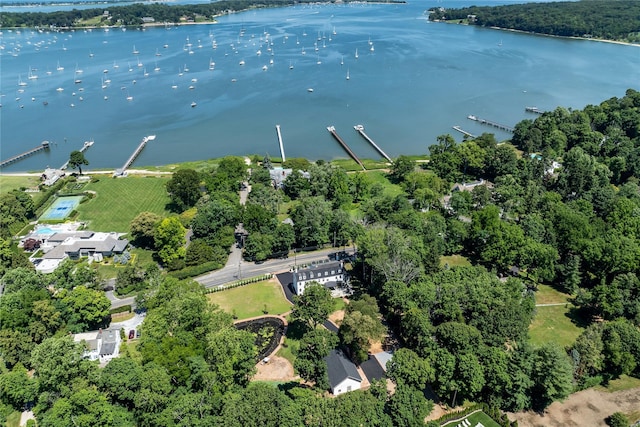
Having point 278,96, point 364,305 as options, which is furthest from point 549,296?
point 278,96

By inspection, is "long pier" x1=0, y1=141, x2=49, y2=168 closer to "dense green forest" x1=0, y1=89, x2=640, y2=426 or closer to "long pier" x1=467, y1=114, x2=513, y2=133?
"dense green forest" x1=0, y1=89, x2=640, y2=426

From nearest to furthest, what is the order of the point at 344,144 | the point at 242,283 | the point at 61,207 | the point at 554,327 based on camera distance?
the point at 554,327
the point at 242,283
the point at 61,207
the point at 344,144

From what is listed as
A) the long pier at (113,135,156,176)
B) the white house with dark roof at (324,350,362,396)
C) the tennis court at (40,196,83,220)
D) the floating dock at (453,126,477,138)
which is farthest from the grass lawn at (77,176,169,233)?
the floating dock at (453,126,477,138)

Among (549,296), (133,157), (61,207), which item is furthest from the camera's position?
(133,157)

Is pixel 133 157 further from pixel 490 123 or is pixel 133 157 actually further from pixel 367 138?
pixel 490 123

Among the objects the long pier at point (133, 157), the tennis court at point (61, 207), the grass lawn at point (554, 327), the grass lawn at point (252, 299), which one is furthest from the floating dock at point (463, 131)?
the tennis court at point (61, 207)

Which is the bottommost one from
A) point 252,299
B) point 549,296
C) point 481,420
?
point 549,296

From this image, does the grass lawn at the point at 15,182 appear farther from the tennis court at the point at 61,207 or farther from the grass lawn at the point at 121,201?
the grass lawn at the point at 121,201
